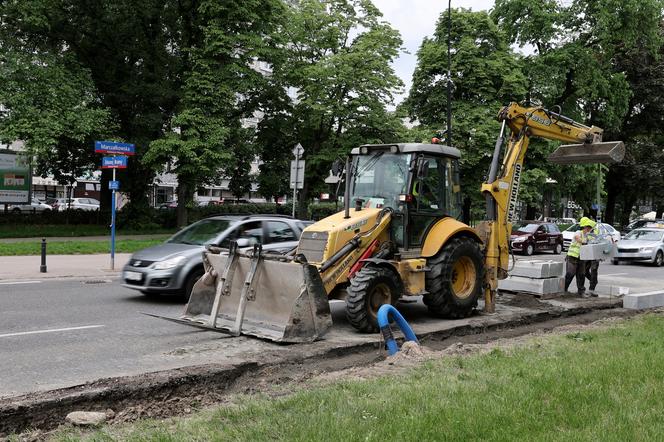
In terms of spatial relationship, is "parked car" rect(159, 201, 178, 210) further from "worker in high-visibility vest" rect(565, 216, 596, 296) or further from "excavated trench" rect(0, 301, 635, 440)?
"excavated trench" rect(0, 301, 635, 440)

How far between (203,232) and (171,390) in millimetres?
6581

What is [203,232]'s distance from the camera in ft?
40.2

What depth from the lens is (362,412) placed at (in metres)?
4.84

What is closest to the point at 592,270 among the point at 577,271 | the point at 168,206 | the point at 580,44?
the point at 577,271

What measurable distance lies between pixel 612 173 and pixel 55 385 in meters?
48.4

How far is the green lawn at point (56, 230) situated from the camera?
26250 millimetres

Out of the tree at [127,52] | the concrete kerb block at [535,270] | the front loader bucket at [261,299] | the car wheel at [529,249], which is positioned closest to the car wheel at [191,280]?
the front loader bucket at [261,299]

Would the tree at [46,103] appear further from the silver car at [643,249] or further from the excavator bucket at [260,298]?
the silver car at [643,249]

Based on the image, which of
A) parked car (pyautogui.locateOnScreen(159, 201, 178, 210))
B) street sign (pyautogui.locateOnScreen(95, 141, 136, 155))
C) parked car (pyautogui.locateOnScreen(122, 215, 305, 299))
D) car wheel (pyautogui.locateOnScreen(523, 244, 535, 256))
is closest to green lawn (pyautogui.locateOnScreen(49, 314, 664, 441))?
parked car (pyautogui.locateOnScreen(122, 215, 305, 299))

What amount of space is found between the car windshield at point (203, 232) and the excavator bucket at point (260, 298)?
8.88ft

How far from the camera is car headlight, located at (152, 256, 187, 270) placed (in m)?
11.3

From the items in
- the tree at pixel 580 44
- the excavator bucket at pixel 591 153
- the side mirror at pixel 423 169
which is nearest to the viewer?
the side mirror at pixel 423 169

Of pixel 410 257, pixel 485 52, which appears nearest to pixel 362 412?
pixel 410 257

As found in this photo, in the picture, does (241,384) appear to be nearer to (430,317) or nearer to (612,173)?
(430,317)
